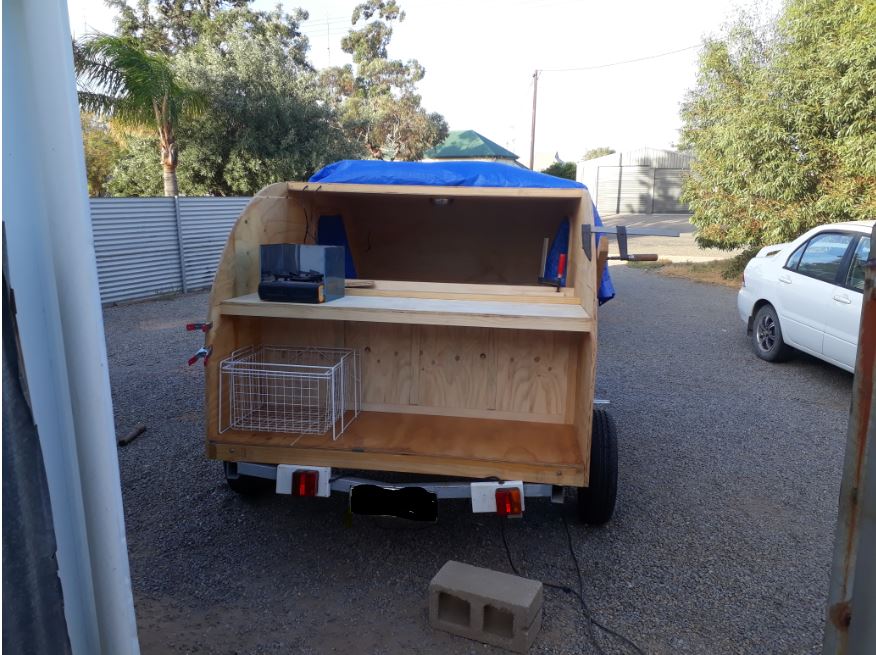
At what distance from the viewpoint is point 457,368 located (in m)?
4.13

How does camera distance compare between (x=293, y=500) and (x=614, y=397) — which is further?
(x=614, y=397)

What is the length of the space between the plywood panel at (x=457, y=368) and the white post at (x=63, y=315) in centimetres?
255

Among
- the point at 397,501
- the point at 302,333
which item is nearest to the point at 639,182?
the point at 302,333

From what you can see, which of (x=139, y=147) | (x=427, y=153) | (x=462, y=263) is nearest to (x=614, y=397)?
(x=462, y=263)

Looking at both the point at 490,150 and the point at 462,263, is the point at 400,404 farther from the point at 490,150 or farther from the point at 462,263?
the point at 490,150

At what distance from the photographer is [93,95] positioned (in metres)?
12.9

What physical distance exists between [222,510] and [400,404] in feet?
4.22

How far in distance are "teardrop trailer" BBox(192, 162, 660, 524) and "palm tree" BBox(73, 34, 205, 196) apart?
399 inches

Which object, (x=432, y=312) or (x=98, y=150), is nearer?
(x=432, y=312)

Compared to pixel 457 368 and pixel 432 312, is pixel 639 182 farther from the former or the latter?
pixel 432 312

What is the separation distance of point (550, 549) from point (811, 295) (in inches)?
188

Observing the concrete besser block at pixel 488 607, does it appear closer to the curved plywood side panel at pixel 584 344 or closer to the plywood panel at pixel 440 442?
the plywood panel at pixel 440 442

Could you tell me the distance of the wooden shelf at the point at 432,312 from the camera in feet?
11.0

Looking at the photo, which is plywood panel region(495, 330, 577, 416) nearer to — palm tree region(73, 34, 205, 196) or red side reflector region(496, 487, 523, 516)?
red side reflector region(496, 487, 523, 516)
